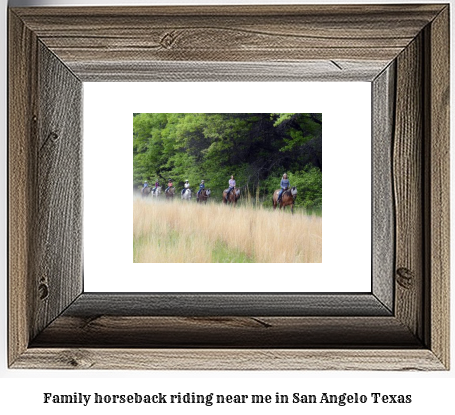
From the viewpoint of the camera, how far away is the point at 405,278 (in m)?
0.84

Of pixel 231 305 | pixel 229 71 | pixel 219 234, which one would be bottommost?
pixel 231 305

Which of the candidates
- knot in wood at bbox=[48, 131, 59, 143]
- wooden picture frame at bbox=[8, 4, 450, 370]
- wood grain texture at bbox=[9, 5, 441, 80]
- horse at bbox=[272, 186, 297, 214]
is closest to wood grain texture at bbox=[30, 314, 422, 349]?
wooden picture frame at bbox=[8, 4, 450, 370]

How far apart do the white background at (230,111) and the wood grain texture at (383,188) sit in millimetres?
12

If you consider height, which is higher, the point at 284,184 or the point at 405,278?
the point at 284,184

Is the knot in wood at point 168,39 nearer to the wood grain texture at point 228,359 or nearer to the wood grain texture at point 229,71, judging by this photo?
the wood grain texture at point 229,71

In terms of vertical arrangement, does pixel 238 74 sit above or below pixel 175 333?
above

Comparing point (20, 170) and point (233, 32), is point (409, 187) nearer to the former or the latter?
point (233, 32)

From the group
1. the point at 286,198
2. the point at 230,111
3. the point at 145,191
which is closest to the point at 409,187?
the point at 286,198

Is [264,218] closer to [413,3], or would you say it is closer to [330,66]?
[330,66]

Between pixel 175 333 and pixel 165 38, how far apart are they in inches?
16.6

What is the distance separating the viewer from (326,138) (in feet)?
2.82

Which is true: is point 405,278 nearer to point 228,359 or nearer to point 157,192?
point 228,359
